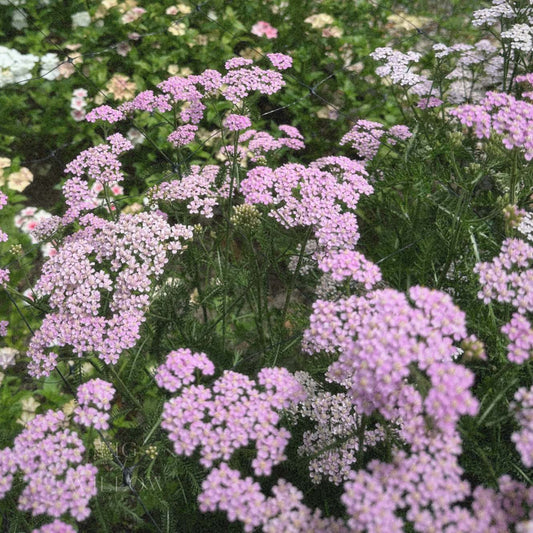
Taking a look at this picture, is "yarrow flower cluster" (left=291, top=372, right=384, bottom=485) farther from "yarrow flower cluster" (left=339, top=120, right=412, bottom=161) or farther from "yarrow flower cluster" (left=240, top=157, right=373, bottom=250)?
"yarrow flower cluster" (left=339, top=120, right=412, bottom=161)

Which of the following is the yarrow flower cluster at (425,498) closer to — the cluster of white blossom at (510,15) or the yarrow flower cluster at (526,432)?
the yarrow flower cluster at (526,432)

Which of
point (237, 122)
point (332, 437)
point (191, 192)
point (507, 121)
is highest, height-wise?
point (507, 121)

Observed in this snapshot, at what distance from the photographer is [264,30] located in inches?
157

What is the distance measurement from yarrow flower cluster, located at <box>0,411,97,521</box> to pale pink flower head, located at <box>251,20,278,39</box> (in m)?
3.39

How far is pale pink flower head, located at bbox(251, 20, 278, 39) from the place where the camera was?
3945 millimetres

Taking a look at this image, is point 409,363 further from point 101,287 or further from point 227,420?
point 101,287

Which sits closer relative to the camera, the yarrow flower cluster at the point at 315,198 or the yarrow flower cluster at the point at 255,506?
the yarrow flower cluster at the point at 255,506

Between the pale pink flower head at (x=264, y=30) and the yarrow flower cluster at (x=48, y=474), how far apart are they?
339 centimetres

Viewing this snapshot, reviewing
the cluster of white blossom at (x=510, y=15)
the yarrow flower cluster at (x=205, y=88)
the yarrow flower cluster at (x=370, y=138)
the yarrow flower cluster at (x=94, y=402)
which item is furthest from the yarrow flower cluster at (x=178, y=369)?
the cluster of white blossom at (x=510, y=15)

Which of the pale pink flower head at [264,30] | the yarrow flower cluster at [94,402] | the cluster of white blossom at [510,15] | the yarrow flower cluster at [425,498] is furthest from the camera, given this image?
the pale pink flower head at [264,30]

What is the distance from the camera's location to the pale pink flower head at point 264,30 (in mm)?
3945

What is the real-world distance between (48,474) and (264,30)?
359cm

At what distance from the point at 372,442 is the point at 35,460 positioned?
1020 millimetres

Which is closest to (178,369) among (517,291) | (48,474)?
(48,474)
